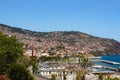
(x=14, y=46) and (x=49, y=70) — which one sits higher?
(x=14, y=46)

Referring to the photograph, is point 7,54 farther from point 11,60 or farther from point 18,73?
point 18,73

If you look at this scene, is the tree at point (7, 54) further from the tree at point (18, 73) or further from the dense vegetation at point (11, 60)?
the tree at point (18, 73)

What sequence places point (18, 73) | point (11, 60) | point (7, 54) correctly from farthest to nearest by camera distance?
point (11, 60)
point (7, 54)
point (18, 73)

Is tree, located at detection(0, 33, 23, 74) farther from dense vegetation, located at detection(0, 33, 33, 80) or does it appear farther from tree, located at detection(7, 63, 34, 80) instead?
tree, located at detection(7, 63, 34, 80)

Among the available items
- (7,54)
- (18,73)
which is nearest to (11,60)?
(7,54)

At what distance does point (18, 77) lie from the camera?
133 feet

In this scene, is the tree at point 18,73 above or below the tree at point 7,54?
below

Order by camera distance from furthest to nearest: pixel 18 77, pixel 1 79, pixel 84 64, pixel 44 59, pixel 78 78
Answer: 1. pixel 44 59
2. pixel 84 64
3. pixel 78 78
4. pixel 18 77
5. pixel 1 79

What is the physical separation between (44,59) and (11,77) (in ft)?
377

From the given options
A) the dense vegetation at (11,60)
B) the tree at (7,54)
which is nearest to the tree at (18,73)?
the dense vegetation at (11,60)

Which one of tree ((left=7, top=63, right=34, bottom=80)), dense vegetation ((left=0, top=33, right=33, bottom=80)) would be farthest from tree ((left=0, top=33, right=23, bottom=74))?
tree ((left=7, top=63, right=34, bottom=80))

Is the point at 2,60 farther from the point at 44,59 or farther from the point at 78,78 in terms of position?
the point at 44,59

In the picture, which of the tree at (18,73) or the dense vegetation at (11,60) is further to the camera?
the dense vegetation at (11,60)

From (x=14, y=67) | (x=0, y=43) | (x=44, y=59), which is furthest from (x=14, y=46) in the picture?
(x=44, y=59)
